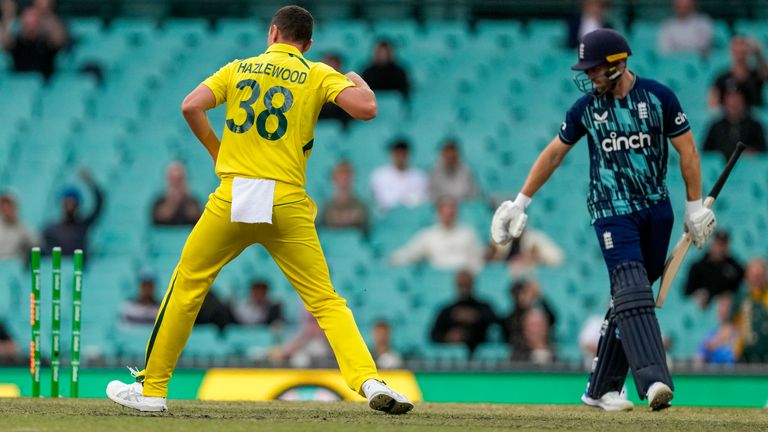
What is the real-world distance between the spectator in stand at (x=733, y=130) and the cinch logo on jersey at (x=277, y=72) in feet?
27.7

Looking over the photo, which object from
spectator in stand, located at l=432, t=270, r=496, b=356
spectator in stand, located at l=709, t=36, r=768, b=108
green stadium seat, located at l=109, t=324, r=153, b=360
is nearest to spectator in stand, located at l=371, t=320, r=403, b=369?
spectator in stand, located at l=432, t=270, r=496, b=356

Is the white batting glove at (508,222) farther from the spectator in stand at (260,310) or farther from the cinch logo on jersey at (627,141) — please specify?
the spectator in stand at (260,310)

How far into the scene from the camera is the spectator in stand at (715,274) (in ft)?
42.2

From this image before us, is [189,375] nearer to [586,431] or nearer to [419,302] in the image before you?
[419,302]

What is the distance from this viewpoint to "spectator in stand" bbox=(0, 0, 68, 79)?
55.1 ft

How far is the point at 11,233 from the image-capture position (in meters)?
13.9

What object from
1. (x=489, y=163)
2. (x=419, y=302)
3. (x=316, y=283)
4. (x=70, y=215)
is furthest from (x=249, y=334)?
(x=316, y=283)

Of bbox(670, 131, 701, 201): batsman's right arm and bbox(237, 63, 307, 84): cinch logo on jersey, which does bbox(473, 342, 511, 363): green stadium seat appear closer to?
bbox(670, 131, 701, 201): batsman's right arm

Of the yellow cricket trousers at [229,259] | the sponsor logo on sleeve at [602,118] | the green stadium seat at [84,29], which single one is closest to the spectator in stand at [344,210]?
the green stadium seat at [84,29]

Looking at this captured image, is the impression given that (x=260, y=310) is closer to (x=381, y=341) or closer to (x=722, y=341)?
(x=381, y=341)

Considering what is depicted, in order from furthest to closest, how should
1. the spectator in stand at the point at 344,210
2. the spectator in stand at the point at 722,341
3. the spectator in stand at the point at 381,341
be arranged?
the spectator in stand at the point at 344,210 → the spectator in stand at the point at 381,341 → the spectator in stand at the point at 722,341

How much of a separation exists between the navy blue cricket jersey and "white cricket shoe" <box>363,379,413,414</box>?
1.45 m

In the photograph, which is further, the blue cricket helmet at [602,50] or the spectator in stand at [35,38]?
the spectator in stand at [35,38]

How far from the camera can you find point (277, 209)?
696 cm
